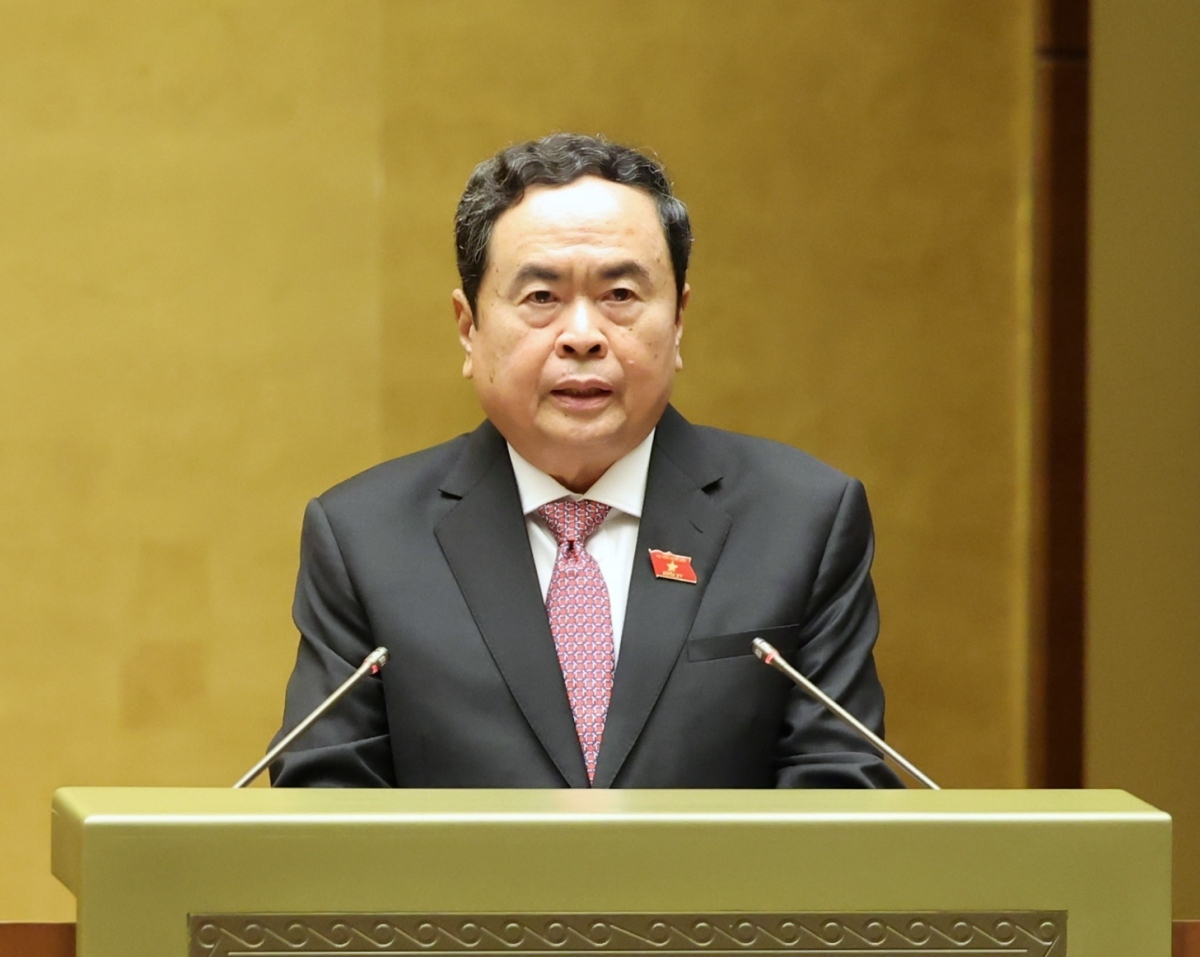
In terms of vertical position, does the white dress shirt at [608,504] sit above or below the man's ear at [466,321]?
below

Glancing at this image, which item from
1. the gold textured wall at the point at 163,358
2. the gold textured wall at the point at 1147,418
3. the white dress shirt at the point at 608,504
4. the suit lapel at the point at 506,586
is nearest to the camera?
the suit lapel at the point at 506,586

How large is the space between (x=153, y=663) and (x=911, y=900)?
2354mm

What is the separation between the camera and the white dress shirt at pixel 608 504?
2.00 metres

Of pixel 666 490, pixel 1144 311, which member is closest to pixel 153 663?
pixel 666 490

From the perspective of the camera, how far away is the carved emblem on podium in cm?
119

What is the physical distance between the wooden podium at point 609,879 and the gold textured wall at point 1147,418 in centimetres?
196

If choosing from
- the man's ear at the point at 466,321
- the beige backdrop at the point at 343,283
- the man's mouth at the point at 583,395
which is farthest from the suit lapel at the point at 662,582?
the beige backdrop at the point at 343,283

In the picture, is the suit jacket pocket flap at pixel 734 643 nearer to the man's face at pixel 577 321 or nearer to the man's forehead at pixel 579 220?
the man's face at pixel 577 321

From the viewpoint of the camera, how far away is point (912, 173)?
3.41 m

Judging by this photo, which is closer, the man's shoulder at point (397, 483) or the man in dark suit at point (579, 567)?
the man in dark suit at point (579, 567)

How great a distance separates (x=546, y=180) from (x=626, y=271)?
147 mm

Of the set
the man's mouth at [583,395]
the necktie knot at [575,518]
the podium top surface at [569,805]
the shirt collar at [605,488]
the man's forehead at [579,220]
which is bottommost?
the podium top surface at [569,805]

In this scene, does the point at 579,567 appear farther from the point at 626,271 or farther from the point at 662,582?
the point at 626,271

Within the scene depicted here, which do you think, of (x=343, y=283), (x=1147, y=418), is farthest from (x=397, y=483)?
(x=1147, y=418)
